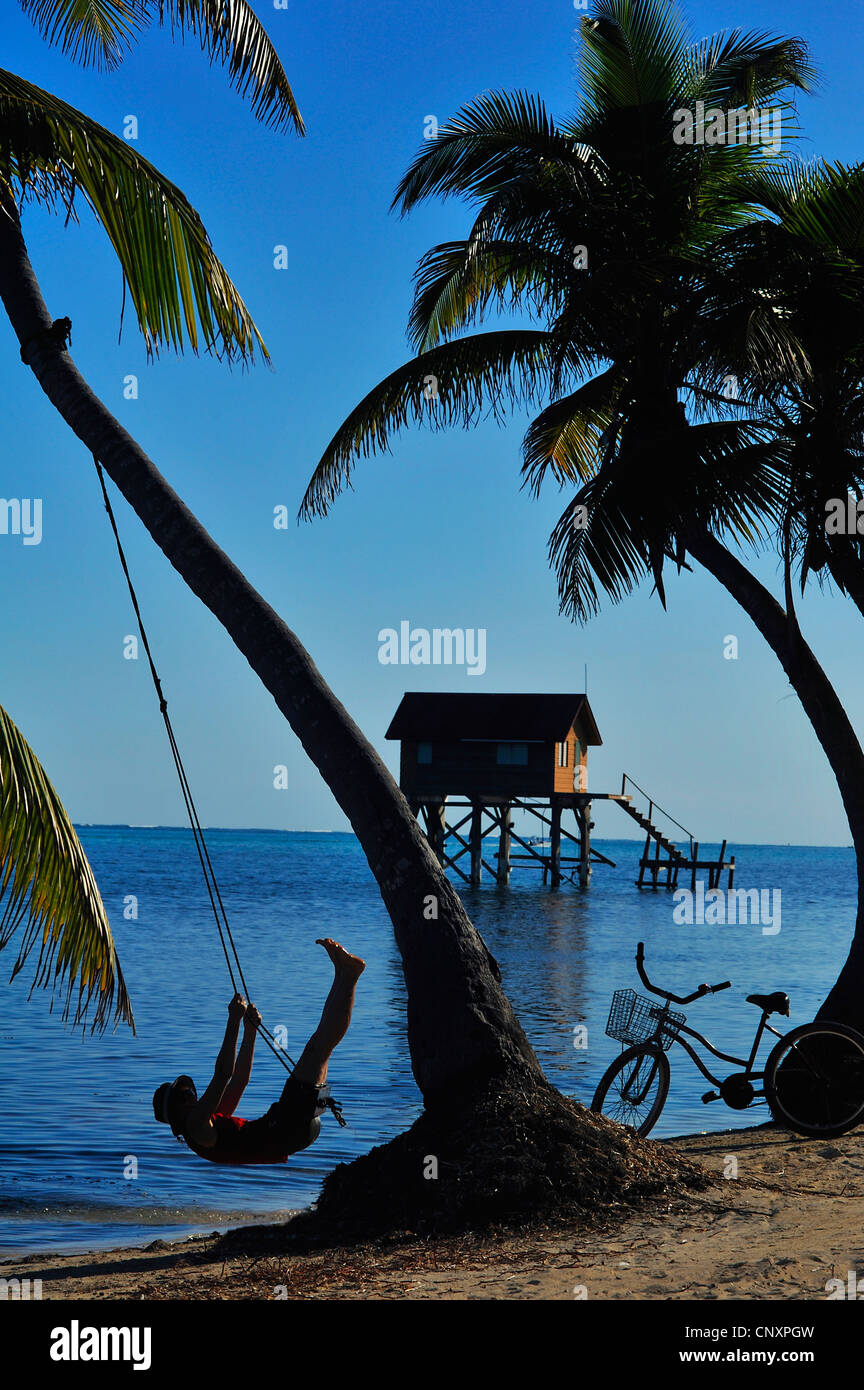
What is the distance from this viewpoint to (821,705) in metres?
10.4

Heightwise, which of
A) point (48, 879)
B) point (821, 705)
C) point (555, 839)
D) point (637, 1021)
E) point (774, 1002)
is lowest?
point (555, 839)

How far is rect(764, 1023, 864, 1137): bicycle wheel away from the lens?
8406 millimetres

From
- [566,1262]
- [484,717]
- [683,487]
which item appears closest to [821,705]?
[683,487]

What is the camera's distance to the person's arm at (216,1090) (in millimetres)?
6328

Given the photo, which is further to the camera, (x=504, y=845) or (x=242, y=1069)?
(x=504, y=845)

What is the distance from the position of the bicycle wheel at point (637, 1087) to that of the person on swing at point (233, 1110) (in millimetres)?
2917

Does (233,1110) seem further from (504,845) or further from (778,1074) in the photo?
(504,845)

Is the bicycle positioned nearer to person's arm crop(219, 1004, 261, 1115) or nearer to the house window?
person's arm crop(219, 1004, 261, 1115)

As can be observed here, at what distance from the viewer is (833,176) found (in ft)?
32.9

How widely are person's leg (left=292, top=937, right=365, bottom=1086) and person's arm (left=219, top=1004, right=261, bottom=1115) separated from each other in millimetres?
284

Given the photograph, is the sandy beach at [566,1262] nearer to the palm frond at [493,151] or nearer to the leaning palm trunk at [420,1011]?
the leaning palm trunk at [420,1011]

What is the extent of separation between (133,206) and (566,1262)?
5.78 m
